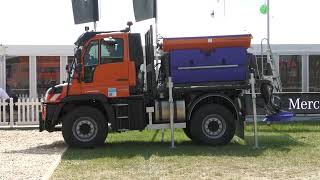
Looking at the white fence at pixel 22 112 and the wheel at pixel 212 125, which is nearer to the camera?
the wheel at pixel 212 125

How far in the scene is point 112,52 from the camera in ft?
42.9

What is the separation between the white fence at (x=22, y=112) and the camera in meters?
18.6

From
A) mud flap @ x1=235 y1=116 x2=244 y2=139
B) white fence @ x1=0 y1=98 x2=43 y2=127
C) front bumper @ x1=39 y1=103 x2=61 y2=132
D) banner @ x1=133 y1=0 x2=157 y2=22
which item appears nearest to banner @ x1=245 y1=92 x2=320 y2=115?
banner @ x1=133 y1=0 x2=157 y2=22

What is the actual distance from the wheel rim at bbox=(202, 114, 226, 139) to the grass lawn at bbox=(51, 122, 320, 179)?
371 millimetres

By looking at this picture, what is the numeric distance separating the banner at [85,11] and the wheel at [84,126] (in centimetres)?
670

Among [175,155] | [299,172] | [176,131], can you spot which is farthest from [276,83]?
[299,172]

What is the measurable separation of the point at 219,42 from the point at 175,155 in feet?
9.72

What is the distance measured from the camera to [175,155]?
38.9 ft

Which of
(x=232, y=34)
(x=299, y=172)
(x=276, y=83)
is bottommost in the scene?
(x=299, y=172)

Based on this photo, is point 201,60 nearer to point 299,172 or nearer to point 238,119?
point 238,119

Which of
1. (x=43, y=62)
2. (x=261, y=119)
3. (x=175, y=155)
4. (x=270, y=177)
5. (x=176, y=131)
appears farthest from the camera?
(x=43, y=62)

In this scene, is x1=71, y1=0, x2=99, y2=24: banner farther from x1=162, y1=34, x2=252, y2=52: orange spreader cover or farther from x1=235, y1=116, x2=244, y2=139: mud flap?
x1=235, y1=116, x2=244, y2=139: mud flap

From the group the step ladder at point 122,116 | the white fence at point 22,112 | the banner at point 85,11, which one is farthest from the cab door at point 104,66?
the banner at point 85,11

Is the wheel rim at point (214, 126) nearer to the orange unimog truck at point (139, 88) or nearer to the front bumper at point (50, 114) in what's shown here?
the orange unimog truck at point (139, 88)
